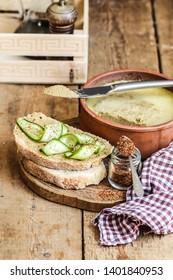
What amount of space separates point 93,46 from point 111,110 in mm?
682

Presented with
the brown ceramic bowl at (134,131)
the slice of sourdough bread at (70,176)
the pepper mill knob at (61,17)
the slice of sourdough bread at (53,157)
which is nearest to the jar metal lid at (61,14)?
the pepper mill knob at (61,17)

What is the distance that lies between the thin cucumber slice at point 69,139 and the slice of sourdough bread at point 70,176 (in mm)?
89

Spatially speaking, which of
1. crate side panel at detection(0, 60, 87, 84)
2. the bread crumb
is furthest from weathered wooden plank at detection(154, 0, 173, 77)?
the bread crumb

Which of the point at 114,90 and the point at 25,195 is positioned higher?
the point at 114,90

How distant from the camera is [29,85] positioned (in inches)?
101

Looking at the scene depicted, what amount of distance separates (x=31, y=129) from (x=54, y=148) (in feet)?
0.45

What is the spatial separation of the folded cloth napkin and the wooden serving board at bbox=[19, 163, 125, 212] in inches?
1.1

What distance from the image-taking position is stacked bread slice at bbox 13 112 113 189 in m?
1.97
